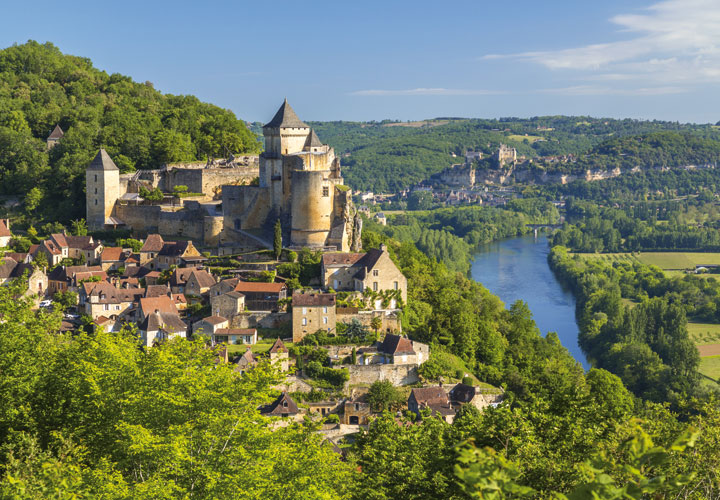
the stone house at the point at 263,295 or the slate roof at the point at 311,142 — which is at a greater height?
the slate roof at the point at 311,142

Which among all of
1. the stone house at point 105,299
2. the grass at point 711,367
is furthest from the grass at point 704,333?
the stone house at point 105,299

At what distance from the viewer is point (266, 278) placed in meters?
36.0

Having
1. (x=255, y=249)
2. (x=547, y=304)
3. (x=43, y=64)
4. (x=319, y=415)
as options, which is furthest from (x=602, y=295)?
Answer: (x=43, y=64)

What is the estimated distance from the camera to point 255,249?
131ft

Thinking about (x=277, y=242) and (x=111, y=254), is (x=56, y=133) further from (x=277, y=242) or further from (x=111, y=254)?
(x=277, y=242)

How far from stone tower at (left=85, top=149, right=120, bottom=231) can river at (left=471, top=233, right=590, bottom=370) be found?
30.6m

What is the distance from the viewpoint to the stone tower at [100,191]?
4362 centimetres

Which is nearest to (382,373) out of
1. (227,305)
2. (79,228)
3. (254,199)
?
(227,305)

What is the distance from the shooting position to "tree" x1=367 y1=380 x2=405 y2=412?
31047 millimetres

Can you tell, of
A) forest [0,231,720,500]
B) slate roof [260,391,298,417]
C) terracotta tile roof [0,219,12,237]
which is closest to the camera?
forest [0,231,720,500]

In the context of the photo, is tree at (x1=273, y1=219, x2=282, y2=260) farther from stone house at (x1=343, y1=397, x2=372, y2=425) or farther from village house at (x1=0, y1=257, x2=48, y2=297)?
village house at (x1=0, y1=257, x2=48, y2=297)

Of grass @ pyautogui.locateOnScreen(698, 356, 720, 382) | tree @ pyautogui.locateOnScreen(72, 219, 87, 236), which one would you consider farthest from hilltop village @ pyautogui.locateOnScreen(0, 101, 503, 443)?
grass @ pyautogui.locateOnScreen(698, 356, 720, 382)

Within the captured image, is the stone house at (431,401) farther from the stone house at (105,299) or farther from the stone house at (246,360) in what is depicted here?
the stone house at (105,299)

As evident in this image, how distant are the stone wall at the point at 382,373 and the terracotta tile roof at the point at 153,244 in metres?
13.0
